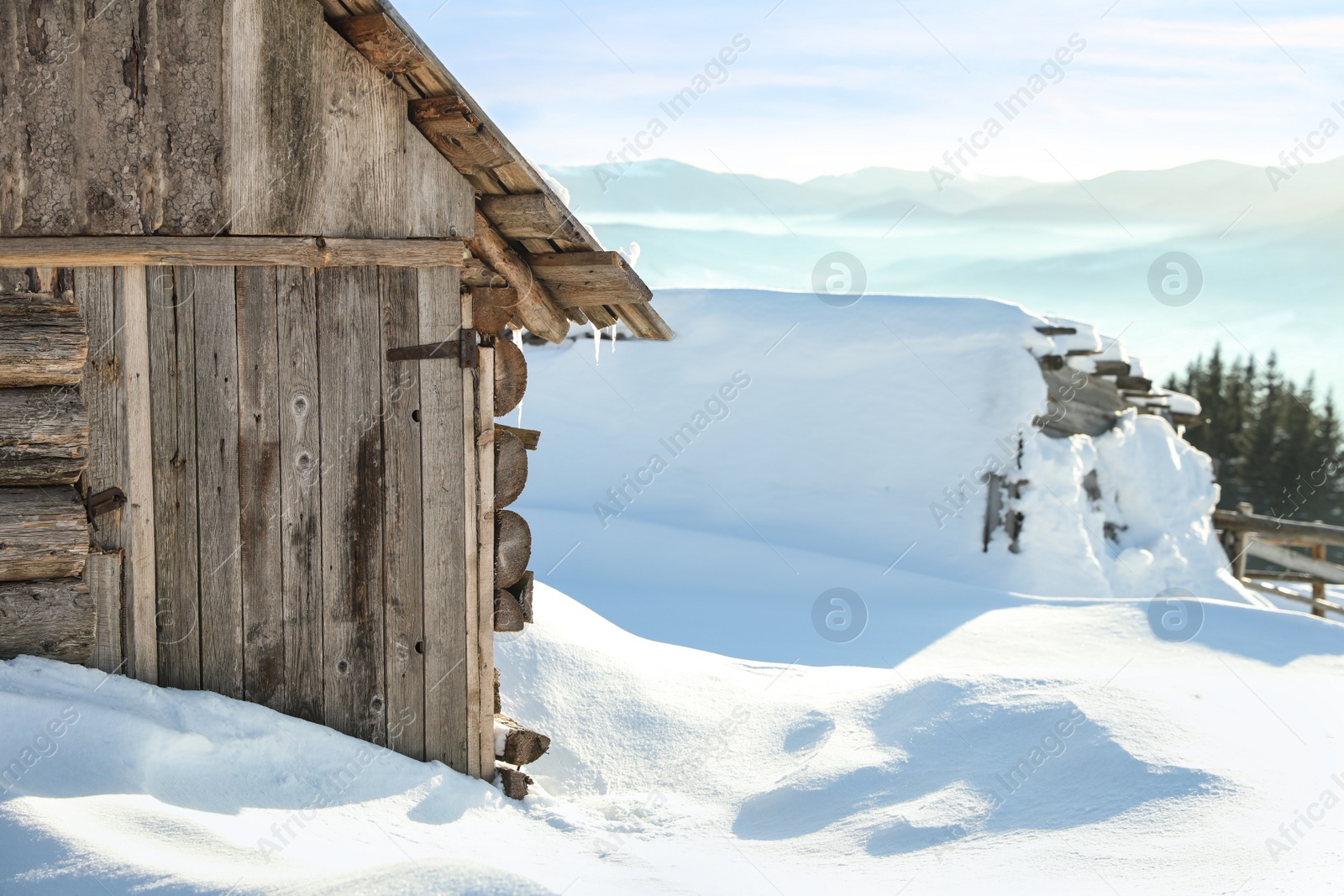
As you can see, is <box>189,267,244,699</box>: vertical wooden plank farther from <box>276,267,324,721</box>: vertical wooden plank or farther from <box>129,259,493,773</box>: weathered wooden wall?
<box>276,267,324,721</box>: vertical wooden plank

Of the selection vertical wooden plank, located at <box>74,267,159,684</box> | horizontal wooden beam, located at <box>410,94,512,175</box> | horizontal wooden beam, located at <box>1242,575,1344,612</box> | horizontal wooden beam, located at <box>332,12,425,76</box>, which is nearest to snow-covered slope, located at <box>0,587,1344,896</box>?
vertical wooden plank, located at <box>74,267,159,684</box>

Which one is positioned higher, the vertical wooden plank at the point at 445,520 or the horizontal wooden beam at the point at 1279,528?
the vertical wooden plank at the point at 445,520

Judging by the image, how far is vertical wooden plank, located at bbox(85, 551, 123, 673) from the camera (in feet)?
12.0

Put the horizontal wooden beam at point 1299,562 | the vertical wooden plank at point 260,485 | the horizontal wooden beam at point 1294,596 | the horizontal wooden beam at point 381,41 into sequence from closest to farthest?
the horizontal wooden beam at point 381,41, the vertical wooden plank at point 260,485, the horizontal wooden beam at point 1294,596, the horizontal wooden beam at point 1299,562

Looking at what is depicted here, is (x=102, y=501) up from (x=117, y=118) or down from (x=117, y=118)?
down

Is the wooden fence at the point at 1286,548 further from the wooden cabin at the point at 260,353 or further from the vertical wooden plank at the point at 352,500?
the vertical wooden plank at the point at 352,500

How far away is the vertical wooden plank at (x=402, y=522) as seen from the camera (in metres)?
4.10

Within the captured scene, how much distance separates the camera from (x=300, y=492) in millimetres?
3967

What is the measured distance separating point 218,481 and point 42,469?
589 millimetres

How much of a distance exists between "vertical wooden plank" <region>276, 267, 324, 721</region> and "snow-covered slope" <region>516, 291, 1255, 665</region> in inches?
254

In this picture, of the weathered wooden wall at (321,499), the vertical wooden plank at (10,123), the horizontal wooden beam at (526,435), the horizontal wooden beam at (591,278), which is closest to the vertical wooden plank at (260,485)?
the weathered wooden wall at (321,499)

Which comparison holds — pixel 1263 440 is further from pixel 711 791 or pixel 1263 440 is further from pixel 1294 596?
pixel 711 791

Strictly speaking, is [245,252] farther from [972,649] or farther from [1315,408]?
[1315,408]

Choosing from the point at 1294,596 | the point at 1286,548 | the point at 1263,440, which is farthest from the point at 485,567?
the point at 1263,440
